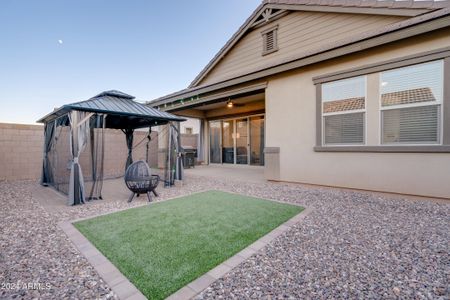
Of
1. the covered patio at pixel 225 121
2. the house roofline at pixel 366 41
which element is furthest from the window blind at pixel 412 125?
the covered patio at pixel 225 121

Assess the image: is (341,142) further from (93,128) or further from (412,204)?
(93,128)

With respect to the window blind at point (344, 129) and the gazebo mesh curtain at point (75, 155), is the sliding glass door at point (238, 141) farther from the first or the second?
the gazebo mesh curtain at point (75, 155)

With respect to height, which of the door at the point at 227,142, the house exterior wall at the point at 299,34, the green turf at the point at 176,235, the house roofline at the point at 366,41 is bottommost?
the green turf at the point at 176,235

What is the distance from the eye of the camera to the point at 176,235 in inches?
110

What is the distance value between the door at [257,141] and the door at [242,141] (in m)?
0.31

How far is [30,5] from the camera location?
683 centimetres

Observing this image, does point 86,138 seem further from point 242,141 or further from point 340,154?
point 242,141

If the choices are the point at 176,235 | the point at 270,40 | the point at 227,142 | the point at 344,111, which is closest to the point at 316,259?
the point at 176,235

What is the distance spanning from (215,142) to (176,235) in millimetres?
9061

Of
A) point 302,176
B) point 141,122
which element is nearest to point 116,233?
point 302,176

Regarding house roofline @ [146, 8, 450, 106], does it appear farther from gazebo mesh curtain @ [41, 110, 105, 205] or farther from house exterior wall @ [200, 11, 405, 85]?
gazebo mesh curtain @ [41, 110, 105, 205]

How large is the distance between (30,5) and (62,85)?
509cm

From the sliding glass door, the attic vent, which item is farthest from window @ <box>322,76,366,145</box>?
the sliding glass door

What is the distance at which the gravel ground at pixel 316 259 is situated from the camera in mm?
1707
